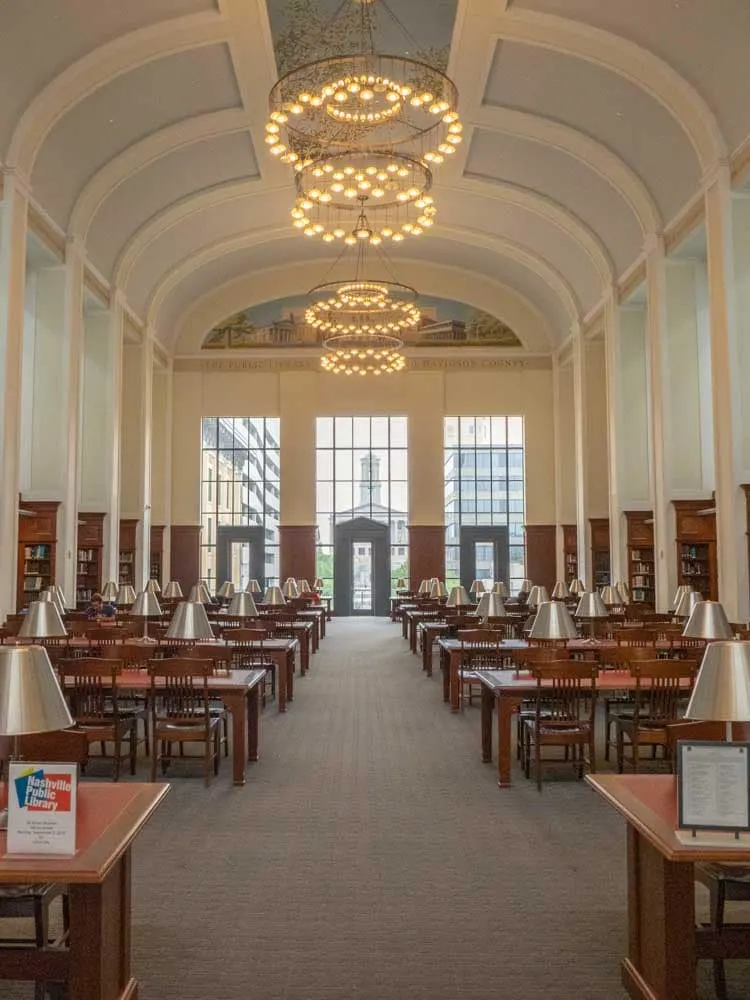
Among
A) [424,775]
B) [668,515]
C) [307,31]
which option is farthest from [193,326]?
[424,775]

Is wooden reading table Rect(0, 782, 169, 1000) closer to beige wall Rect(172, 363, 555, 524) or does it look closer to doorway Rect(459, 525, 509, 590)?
beige wall Rect(172, 363, 555, 524)

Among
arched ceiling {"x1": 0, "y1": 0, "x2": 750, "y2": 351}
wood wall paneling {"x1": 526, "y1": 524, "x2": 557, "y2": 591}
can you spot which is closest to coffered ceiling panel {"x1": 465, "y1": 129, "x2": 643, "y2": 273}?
arched ceiling {"x1": 0, "y1": 0, "x2": 750, "y2": 351}

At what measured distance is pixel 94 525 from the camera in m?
17.9

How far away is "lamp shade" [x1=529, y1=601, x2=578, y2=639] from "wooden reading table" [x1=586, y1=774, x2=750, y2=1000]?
305 cm

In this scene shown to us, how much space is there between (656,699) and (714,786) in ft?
13.8

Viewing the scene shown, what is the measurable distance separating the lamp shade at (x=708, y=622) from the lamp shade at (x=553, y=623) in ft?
2.82

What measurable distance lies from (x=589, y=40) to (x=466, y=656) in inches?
331

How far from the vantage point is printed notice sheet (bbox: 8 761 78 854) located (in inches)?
116

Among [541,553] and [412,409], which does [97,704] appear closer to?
[412,409]

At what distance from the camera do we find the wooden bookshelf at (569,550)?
23094 mm

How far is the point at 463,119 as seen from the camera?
1528 cm

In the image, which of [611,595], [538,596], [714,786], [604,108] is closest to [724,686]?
[714,786]

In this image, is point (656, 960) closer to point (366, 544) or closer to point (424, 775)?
point (424, 775)

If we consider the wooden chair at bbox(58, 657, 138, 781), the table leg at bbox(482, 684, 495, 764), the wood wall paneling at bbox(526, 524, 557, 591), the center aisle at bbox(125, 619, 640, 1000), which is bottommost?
the center aisle at bbox(125, 619, 640, 1000)
